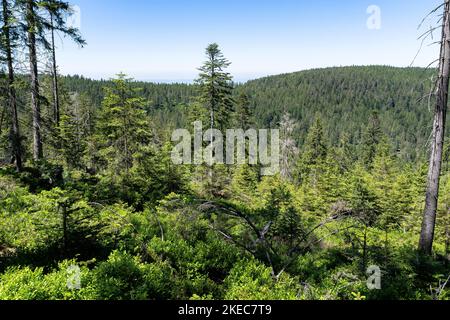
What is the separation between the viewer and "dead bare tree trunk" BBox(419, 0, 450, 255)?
314 inches

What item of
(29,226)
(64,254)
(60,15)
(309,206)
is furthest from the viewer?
(309,206)

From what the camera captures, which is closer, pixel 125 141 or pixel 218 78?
pixel 125 141

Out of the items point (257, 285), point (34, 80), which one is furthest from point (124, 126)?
point (257, 285)

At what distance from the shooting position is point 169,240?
6875mm

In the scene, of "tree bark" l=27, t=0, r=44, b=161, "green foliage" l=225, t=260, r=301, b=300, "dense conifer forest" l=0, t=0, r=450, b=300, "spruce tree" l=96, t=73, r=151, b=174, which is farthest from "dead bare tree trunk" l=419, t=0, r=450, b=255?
"tree bark" l=27, t=0, r=44, b=161

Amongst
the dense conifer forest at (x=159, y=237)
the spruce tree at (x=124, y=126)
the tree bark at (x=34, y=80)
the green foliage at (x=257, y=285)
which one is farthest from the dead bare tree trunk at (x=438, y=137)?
the tree bark at (x=34, y=80)

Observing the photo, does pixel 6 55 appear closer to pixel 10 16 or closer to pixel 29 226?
pixel 10 16

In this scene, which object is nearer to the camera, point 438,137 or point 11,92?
point 438,137

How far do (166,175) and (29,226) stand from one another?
6376mm

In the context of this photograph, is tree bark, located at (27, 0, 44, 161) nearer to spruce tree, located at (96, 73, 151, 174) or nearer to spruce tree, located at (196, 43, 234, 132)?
spruce tree, located at (96, 73, 151, 174)

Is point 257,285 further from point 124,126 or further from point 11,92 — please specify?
point 11,92

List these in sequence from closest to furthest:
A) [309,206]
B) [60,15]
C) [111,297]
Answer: [111,297] < [60,15] < [309,206]

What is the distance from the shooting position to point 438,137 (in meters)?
8.24
